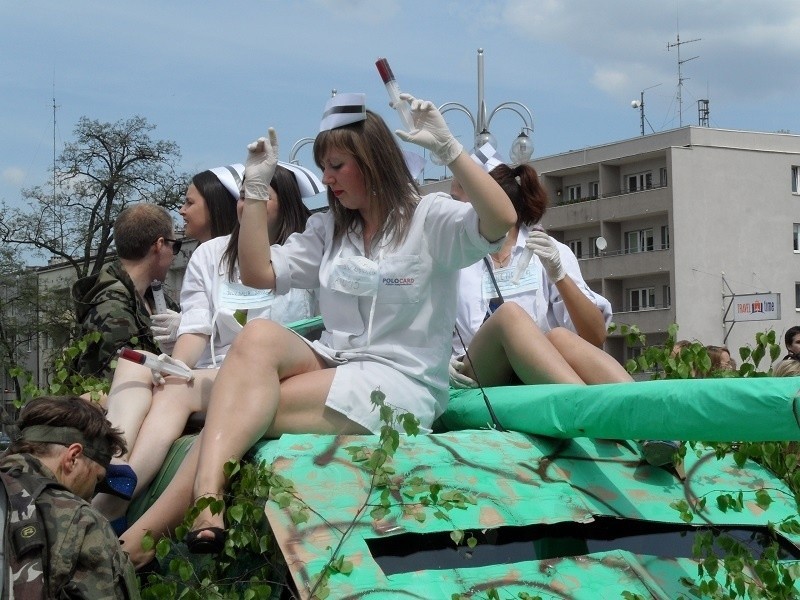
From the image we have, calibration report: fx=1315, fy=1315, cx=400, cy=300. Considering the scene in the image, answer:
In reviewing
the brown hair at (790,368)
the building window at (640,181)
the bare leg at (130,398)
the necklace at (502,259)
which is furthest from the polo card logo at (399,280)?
the building window at (640,181)

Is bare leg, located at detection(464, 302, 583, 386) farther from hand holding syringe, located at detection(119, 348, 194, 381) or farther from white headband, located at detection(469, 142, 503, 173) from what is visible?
white headband, located at detection(469, 142, 503, 173)

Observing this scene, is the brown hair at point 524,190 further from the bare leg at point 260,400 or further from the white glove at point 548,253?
the bare leg at point 260,400

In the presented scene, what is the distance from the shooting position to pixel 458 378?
520cm

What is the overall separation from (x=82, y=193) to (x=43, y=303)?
9.17m

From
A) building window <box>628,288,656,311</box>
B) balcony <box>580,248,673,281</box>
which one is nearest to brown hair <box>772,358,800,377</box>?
balcony <box>580,248,673,281</box>

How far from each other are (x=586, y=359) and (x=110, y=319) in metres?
2.27

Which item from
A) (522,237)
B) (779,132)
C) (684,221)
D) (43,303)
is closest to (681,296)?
(684,221)

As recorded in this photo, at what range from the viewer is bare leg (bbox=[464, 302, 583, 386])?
4.64m

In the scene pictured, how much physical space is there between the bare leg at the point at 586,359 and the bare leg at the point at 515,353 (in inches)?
3.4

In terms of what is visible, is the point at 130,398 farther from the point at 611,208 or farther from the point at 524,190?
the point at 611,208

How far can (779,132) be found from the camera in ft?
201

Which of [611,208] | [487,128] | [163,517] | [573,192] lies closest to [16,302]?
[611,208]

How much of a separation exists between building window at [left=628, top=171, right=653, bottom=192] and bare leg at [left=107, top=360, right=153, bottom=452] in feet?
186

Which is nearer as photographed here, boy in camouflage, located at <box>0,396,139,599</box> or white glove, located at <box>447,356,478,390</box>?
boy in camouflage, located at <box>0,396,139,599</box>
